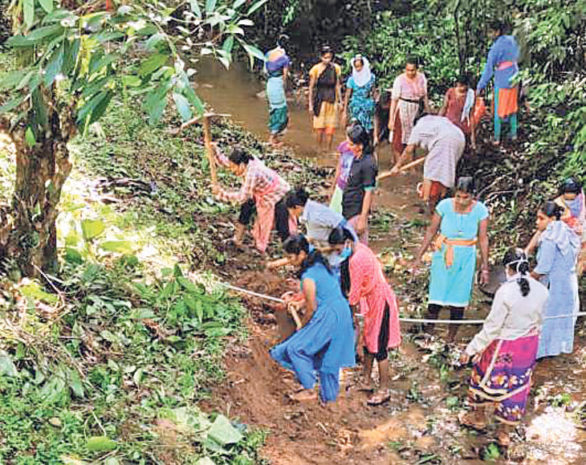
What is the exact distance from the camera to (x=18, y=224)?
5.82 meters

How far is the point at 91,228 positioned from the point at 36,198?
3.25ft

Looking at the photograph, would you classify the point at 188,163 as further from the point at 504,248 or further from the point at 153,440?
the point at 153,440

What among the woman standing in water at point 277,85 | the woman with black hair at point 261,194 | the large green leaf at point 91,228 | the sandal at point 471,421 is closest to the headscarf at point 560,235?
the sandal at point 471,421

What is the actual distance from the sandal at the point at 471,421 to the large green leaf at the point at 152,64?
3932mm

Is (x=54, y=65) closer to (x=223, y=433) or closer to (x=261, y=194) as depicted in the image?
(x=223, y=433)

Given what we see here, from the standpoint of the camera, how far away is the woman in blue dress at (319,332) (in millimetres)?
5625

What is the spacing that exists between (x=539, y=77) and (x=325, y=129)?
418 cm

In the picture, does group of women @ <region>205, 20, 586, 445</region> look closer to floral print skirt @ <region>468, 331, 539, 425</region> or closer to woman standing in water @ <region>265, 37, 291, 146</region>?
floral print skirt @ <region>468, 331, 539, 425</region>

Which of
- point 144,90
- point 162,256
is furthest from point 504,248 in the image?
point 144,90

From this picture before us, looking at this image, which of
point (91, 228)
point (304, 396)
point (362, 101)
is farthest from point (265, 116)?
point (304, 396)

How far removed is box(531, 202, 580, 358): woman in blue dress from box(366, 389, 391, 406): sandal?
1.40 m

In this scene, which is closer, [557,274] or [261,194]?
[557,274]

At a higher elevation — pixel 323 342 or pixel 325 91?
pixel 325 91

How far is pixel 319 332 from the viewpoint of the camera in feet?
18.9
